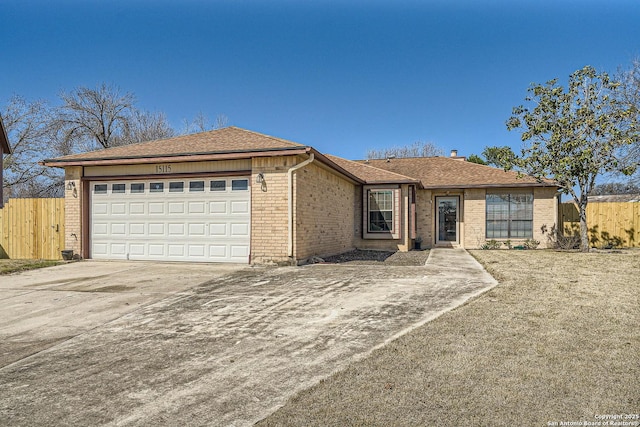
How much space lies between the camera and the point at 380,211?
625 inches

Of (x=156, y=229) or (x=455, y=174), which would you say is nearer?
(x=156, y=229)

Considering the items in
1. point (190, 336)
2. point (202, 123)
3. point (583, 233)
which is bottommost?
point (190, 336)

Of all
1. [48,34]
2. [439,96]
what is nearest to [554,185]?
[439,96]

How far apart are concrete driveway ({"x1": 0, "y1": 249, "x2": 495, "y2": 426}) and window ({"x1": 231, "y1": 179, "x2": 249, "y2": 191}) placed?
8.45ft

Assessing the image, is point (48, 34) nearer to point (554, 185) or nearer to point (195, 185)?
point (195, 185)

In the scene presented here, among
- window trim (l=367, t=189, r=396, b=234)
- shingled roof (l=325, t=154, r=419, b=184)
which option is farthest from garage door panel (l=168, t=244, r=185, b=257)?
window trim (l=367, t=189, r=396, b=234)

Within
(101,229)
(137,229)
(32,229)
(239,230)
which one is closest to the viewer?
(239,230)

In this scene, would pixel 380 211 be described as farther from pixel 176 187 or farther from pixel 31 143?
pixel 31 143

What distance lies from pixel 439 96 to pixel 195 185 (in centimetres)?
1460

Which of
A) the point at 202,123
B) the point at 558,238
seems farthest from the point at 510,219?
the point at 202,123

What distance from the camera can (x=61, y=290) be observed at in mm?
7086

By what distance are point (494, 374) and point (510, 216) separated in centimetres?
1491

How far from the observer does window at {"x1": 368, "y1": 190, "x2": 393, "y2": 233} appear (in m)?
15.7

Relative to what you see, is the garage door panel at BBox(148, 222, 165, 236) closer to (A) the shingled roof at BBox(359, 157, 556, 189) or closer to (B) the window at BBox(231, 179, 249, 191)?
(B) the window at BBox(231, 179, 249, 191)
